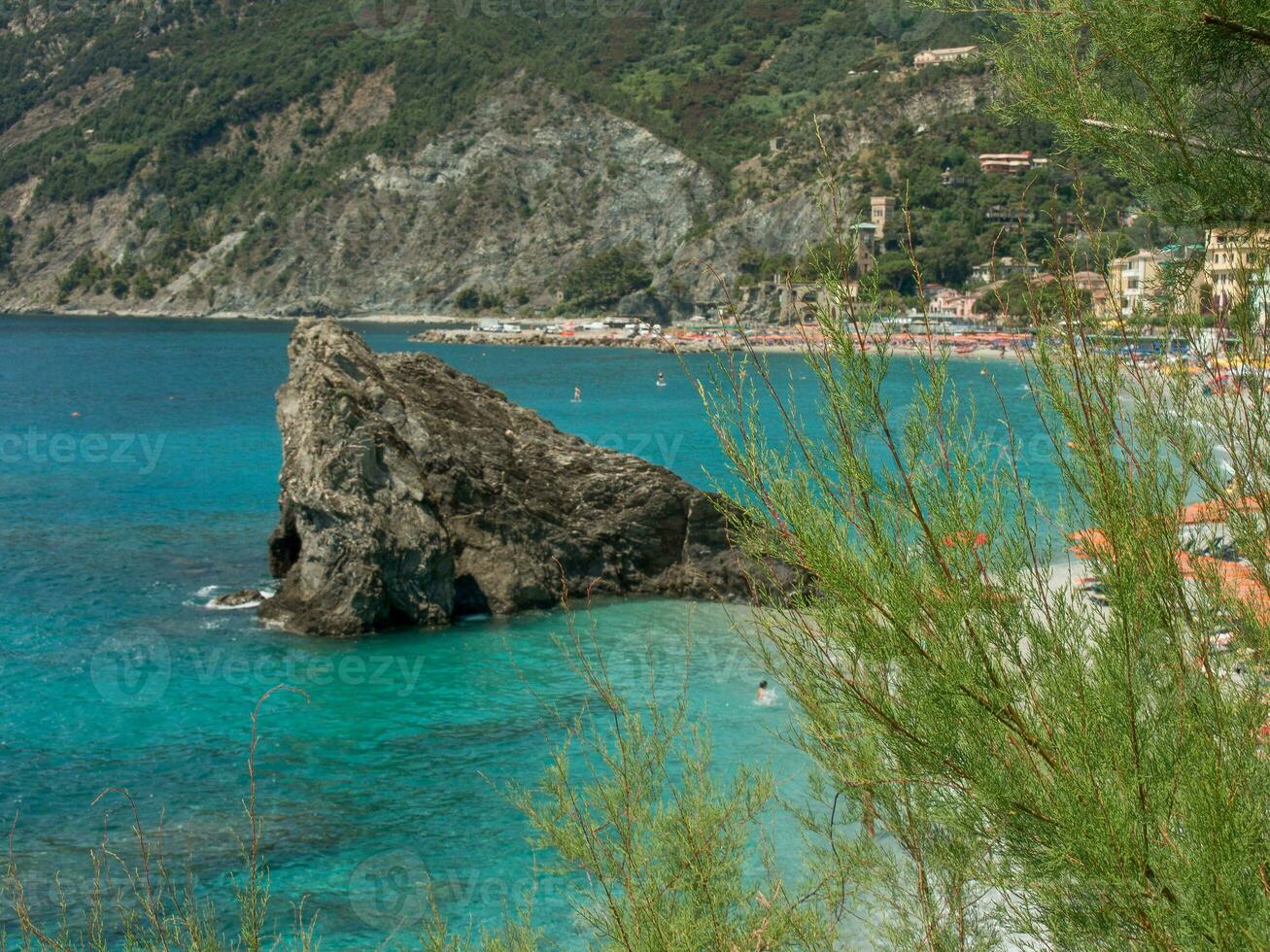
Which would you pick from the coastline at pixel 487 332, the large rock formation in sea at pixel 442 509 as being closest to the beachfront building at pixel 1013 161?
the large rock formation in sea at pixel 442 509

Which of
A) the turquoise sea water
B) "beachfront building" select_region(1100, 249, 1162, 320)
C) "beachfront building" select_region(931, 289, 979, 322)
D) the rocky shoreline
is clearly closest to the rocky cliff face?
the rocky shoreline

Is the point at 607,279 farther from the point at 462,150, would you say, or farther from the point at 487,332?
the point at 462,150

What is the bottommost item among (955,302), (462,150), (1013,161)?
(955,302)

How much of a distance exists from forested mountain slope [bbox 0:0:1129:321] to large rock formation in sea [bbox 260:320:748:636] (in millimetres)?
81786

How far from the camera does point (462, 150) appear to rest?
5256 inches

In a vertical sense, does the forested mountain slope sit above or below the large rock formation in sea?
above

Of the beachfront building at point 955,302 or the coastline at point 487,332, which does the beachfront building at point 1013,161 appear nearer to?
the beachfront building at point 955,302

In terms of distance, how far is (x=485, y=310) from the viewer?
12356 centimetres

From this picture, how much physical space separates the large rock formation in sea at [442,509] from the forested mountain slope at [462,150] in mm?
81786

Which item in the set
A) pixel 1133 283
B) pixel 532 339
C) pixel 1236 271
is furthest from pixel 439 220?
pixel 1236 271

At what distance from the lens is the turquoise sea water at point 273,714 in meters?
9.89

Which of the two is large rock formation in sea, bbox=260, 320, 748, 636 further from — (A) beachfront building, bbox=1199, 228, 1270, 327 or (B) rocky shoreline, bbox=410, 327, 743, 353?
(B) rocky shoreline, bbox=410, 327, 743, 353

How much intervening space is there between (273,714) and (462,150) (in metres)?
127

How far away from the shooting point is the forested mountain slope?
388 feet
